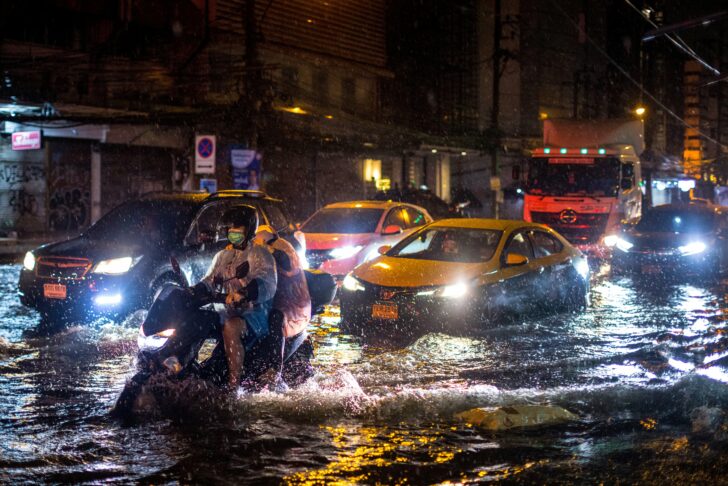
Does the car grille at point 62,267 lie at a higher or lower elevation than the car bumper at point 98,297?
higher

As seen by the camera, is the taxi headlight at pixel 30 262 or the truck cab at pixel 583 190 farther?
the truck cab at pixel 583 190

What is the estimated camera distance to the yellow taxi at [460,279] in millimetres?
10367


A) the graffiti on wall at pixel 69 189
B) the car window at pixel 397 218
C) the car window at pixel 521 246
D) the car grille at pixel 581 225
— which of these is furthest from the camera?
the graffiti on wall at pixel 69 189

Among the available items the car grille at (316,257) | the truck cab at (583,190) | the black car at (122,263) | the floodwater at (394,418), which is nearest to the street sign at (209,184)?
the car grille at (316,257)

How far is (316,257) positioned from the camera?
49.5ft

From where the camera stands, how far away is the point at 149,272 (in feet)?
35.2

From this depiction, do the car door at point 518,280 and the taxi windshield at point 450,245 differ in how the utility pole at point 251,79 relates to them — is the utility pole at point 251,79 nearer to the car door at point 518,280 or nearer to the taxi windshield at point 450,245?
the taxi windshield at point 450,245

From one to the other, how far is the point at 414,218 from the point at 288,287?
10360mm

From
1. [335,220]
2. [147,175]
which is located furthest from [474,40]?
[335,220]

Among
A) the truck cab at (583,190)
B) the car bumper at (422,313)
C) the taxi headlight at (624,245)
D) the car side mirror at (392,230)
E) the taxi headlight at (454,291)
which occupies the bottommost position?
the car bumper at (422,313)

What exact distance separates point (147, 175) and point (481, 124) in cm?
2270

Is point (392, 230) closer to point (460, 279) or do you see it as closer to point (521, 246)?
point (521, 246)

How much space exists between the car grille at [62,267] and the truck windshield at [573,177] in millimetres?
15593

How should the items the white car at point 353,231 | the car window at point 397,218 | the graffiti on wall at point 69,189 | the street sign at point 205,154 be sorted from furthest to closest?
1. the graffiti on wall at point 69,189
2. the street sign at point 205,154
3. the car window at point 397,218
4. the white car at point 353,231
